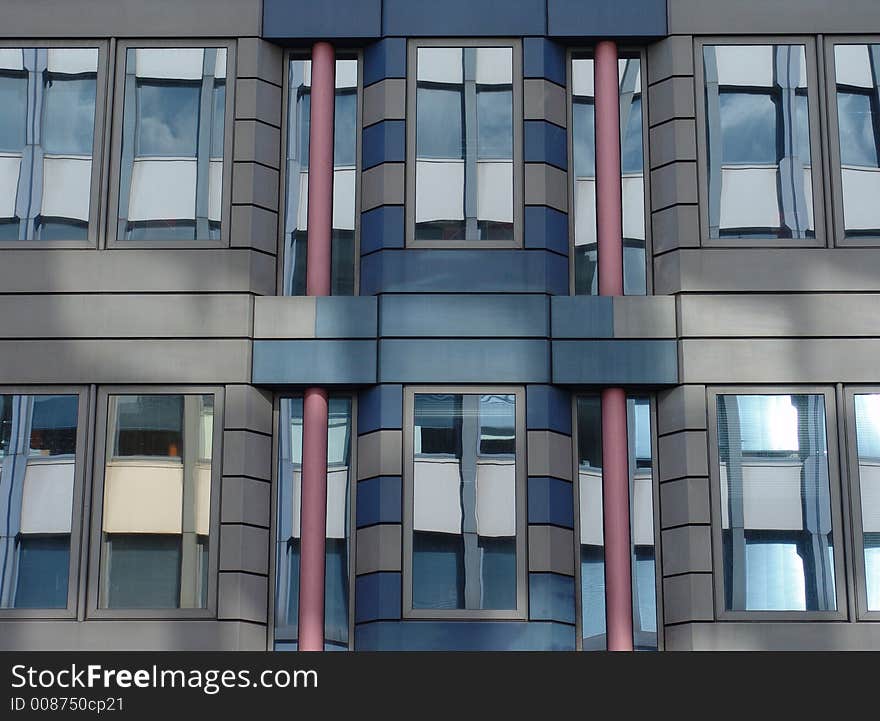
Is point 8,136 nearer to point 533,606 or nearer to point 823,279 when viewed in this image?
point 533,606

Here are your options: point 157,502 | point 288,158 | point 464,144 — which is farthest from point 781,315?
point 157,502

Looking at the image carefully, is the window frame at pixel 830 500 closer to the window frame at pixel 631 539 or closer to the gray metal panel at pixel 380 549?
the window frame at pixel 631 539

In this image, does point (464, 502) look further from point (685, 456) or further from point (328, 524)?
point (685, 456)

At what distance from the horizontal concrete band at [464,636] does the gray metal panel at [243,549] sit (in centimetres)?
122

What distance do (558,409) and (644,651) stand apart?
7.41ft

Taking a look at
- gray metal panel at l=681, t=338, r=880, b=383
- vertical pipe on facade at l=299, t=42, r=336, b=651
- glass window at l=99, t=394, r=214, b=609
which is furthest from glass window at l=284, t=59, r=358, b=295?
gray metal panel at l=681, t=338, r=880, b=383

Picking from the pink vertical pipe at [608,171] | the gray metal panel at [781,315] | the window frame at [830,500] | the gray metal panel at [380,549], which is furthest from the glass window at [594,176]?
the gray metal panel at [380,549]

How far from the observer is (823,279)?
13.2m

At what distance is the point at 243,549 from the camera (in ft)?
41.7

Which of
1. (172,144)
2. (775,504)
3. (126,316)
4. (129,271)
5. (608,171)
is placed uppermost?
(172,144)

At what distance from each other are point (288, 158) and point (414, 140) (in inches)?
49.7

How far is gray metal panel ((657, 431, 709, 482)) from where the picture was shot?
12875 millimetres

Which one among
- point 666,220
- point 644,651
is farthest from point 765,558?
point 666,220
